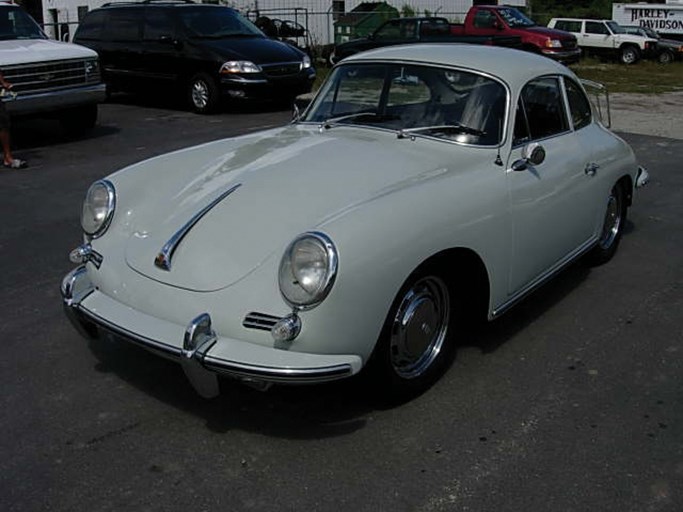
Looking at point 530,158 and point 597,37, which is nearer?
point 530,158

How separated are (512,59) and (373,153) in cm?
120

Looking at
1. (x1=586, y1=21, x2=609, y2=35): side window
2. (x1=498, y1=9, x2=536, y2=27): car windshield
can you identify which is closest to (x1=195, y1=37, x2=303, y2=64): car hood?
(x1=498, y1=9, x2=536, y2=27): car windshield

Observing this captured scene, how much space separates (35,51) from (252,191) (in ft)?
24.6

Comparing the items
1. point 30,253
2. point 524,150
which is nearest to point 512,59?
point 524,150

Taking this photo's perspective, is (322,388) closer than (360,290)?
No

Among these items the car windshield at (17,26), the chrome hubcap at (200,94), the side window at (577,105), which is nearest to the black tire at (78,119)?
the car windshield at (17,26)

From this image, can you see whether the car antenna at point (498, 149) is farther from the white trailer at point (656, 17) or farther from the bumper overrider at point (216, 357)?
the white trailer at point (656, 17)

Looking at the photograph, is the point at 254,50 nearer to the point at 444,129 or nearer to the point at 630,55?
the point at 444,129

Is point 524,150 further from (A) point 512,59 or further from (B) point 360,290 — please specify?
(B) point 360,290

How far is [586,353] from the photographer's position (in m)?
4.10

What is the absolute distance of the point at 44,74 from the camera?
9789mm

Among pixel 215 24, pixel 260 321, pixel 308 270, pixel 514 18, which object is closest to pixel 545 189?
pixel 308 270

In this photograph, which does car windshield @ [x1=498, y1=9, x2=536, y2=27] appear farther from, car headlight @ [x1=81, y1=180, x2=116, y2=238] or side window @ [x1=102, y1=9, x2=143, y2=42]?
car headlight @ [x1=81, y1=180, x2=116, y2=238]

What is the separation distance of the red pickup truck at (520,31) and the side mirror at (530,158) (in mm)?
18445
